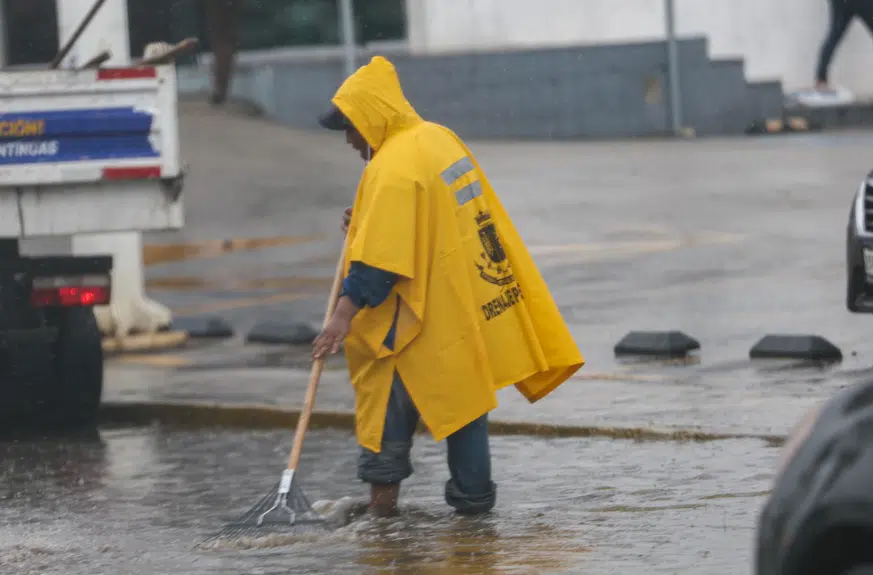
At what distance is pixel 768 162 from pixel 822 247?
5895 mm

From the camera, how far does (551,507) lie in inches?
293

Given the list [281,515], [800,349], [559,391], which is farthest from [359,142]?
[800,349]

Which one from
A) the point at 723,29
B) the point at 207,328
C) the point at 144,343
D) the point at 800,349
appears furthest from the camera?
the point at 723,29

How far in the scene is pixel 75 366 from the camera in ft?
33.2

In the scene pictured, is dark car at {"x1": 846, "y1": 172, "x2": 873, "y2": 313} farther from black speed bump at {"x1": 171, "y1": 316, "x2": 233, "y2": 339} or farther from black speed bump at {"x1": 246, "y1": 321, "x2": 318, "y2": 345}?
black speed bump at {"x1": 171, "y1": 316, "x2": 233, "y2": 339}

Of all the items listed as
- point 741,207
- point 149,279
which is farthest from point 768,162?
point 149,279

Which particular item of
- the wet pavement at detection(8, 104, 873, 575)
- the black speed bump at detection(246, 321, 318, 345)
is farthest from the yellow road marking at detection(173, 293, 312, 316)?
the black speed bump at detection(246, 321, 318, 345)

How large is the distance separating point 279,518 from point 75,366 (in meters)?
3.28

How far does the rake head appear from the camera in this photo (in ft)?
23.2

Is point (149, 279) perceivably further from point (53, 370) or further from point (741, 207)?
point (53, 370)

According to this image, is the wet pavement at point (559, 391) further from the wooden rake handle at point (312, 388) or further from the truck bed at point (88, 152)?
the truck bed at point (88, 152)

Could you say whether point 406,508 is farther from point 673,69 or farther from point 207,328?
point 673,69

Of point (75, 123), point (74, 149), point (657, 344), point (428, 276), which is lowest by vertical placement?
point (657, 344)

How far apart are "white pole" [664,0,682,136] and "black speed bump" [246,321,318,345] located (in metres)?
12.2
